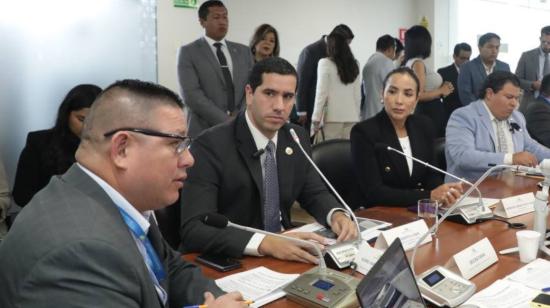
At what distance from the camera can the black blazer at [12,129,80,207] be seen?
249cm

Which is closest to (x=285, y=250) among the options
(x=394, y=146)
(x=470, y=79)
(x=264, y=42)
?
(x=394, y=146)

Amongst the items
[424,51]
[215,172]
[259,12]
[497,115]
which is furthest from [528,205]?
[259,12]

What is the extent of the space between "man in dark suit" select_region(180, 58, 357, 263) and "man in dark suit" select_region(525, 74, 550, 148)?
7.63 feet

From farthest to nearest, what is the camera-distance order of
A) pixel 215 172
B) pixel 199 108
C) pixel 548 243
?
pixel 199 108 < pixel 215 172 < pixel 548 243

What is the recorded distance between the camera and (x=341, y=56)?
4.02m

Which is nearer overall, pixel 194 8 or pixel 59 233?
pixel 59 233

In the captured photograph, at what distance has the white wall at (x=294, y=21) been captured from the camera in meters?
3.82

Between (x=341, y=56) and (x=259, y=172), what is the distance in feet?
7.76

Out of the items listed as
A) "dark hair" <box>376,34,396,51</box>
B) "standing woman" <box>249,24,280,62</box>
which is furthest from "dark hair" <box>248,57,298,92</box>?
"dark hair" <box>376,34,396,51</box>

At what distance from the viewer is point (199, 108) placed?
3240 millimetres

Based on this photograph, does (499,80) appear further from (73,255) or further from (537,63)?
(537,63)

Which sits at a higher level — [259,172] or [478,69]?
[478,69]

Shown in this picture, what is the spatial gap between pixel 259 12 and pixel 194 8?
3.86ft

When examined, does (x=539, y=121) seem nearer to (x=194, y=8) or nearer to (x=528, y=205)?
(x=528, y=205)
